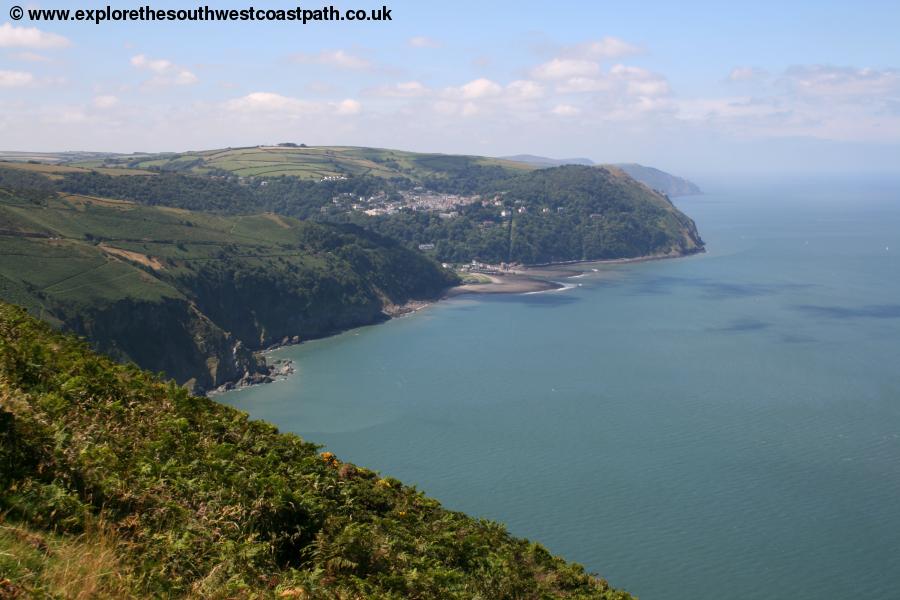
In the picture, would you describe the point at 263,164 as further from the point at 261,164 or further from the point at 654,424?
the point at 654,424

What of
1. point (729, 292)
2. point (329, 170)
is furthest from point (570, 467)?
point (329, 170)

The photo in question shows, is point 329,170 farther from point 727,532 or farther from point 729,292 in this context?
point 727,532

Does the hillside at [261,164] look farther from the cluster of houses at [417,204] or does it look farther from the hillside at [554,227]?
the hillside at [554,227]

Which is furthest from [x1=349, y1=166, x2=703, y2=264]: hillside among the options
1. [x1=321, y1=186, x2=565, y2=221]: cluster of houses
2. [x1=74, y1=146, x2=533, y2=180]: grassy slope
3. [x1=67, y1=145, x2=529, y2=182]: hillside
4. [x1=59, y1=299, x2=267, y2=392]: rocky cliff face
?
[x1=59, y1=299, x2=267, y2=392]: rocky cliff face

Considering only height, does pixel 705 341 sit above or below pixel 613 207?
below

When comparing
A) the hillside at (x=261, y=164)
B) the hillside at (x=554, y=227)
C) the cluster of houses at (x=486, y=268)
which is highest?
the hillside at (x=261, y=164)

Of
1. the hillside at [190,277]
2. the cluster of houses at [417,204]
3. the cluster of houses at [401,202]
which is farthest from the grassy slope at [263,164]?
the hillside at [190,277]

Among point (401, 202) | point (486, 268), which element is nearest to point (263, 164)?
point (401, 202)
